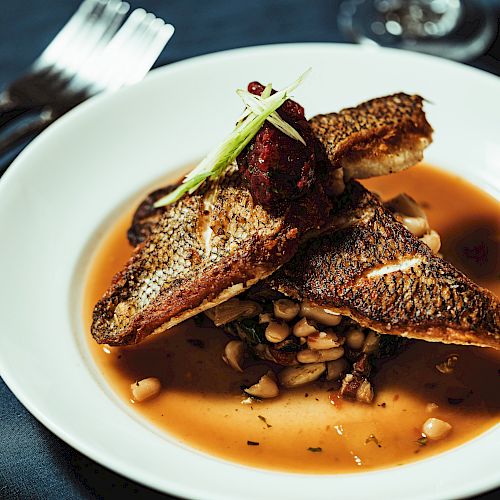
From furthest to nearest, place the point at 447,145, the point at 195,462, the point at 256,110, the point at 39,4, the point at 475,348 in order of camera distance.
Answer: the point at 39,4 → the point at 447,145 → the point at 475,348 → the point at 256,110 → the point at 195,462

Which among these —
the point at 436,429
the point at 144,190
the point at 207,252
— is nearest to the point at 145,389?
the point at 207,252

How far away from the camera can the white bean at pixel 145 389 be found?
3.21 metres

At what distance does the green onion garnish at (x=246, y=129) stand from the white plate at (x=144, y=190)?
76 cm

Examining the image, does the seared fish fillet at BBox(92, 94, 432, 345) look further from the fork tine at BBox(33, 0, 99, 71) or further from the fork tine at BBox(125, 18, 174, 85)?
the fork tine at BBox(33, 0, 99, 71)

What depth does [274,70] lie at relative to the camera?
4625 mm

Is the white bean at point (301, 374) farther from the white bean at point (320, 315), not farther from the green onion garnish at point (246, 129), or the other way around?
the green onion garnish at point (246, 129)

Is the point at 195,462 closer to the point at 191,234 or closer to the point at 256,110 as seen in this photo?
the point at 191,234

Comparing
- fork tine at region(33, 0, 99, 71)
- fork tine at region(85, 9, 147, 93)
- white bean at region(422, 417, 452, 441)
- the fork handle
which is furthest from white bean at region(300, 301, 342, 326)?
fork tine at region(33, 0, 99, 71)

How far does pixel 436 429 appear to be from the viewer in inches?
117

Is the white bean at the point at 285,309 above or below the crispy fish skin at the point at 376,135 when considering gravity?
below

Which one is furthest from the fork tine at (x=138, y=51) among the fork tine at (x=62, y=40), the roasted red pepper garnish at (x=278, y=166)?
the roasted red pepper garnish at (x=278, y=166)

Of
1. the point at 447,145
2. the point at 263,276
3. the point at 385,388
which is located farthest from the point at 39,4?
the point at 385,388

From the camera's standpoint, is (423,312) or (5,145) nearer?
(423,312)

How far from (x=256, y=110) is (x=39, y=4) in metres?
3.49
